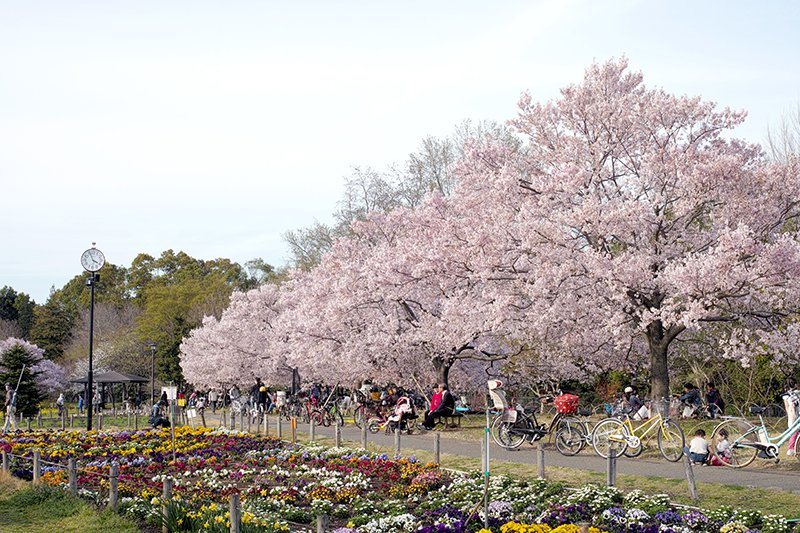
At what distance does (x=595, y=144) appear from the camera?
2067cm

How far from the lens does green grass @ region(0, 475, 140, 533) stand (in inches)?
458

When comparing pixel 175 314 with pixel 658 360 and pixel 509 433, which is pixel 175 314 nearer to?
pixel 509 433

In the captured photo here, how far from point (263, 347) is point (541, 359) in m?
21.1

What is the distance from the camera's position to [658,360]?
789 inches

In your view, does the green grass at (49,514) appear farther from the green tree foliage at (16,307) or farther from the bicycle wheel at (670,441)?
the green tree foliage at (16,307)

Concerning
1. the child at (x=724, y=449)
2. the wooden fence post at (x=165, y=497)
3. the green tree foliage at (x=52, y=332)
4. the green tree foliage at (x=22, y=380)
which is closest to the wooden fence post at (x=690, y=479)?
the child at (x=724, y=449)

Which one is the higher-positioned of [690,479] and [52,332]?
[52,332]

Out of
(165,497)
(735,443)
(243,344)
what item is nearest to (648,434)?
(735,443)

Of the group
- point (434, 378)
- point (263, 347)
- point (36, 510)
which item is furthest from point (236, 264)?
point (36, 510)

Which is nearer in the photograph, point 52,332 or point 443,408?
point 443,408

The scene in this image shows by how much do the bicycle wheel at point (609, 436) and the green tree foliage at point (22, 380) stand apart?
106ft

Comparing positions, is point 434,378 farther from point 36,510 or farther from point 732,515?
point 732,515

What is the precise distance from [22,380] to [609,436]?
33975 mm

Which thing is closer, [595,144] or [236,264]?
[595,144]
